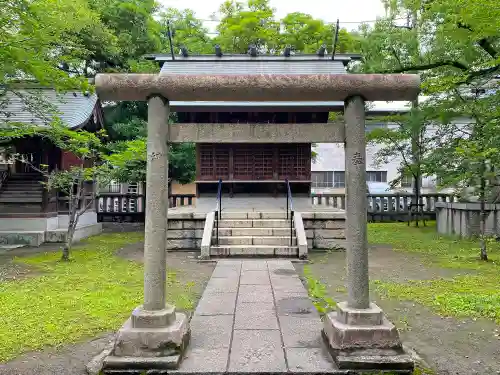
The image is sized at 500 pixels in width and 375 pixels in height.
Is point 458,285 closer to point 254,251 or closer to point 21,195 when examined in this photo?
point 254,251

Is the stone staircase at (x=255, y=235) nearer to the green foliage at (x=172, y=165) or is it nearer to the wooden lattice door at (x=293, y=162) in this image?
the wooden lattice door at (x=293, y=162)

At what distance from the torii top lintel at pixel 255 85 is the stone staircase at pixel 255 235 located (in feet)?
A: 21.3

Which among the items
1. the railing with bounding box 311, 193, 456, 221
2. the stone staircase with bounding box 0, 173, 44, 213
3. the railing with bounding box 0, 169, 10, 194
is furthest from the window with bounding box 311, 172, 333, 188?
the railing with bounding box 0, 169, 10, 194

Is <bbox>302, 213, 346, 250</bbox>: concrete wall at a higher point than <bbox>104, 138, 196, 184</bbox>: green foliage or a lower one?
lower

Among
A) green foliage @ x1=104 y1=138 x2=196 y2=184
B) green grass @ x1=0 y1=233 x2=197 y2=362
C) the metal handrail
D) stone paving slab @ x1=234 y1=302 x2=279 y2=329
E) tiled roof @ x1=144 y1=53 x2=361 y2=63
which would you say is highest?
tiled roof @ x1=144 y1=53 x2=361 y2=63

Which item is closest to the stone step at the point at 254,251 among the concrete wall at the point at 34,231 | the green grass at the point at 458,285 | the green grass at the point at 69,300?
the green grass at the point at 69,300

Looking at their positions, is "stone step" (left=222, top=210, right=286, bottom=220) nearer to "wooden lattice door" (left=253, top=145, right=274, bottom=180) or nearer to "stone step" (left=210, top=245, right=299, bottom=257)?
"stone step" (left=210, top=245, right=299, bottom=257)

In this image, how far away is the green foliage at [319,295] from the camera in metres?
5.97

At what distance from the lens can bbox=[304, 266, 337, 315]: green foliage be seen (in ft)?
19.6

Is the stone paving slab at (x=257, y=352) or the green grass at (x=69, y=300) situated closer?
the stone paving slab at (x=257, y=352)

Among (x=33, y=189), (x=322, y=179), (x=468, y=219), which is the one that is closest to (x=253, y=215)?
(x=468, y=219)

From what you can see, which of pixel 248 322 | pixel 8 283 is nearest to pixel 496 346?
pixel 248 322

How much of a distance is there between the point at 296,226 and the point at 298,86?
7.05 m

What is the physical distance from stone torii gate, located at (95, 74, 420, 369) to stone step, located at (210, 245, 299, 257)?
19.0 feet
